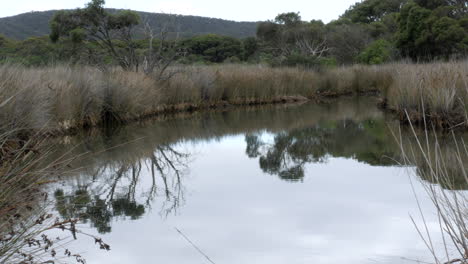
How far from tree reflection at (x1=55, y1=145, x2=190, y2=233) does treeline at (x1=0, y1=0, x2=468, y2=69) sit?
7.20m

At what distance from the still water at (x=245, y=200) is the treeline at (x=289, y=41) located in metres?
6.43

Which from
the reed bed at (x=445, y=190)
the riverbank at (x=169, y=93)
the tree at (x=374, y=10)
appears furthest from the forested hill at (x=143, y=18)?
the reed bed at (x=445, y=190)

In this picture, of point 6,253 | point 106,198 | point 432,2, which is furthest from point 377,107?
point 432,2

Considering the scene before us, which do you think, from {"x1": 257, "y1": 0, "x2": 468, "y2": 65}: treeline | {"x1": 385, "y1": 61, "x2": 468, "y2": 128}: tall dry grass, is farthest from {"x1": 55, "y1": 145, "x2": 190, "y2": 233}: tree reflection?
{"x1": 257, "y1": 0, "x2": 468, "y2": 65}: treeline

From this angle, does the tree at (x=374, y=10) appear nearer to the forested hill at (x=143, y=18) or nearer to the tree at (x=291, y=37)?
the forested hill at (x=143, y=18)

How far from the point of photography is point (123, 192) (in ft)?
14.3

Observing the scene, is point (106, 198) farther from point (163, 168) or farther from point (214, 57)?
point (214, 57)

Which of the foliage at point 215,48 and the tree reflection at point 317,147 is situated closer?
the tree reflection at point 317,147

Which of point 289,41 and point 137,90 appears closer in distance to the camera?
point 137,90

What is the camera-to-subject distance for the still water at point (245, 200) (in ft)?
10.2

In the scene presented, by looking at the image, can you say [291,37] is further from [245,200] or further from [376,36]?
[245,200]

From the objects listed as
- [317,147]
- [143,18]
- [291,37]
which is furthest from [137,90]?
[143,18]

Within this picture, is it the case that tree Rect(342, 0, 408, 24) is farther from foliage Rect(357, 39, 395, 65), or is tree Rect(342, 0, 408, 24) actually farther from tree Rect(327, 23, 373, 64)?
foliage Rect(357, 39, 395, 65)

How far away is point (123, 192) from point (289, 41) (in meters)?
32.4
